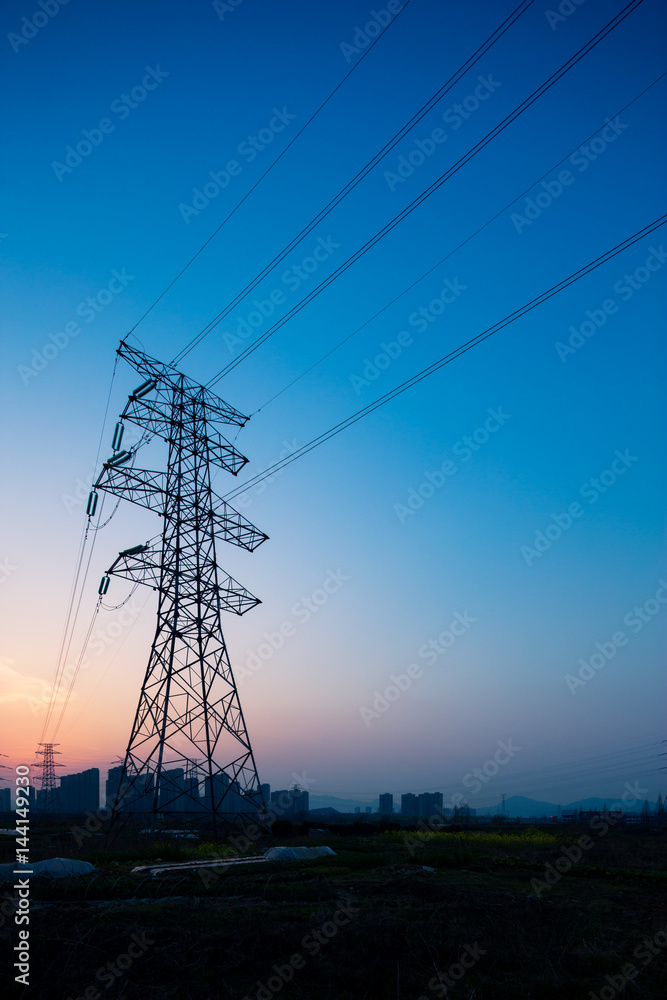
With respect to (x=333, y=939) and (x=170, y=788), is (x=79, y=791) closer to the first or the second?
(x=170, y=788)

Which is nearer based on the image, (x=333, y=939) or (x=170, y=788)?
(x=333, y=939)

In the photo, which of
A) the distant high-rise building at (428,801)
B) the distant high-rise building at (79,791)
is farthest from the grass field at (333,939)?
the distant high-rise building at (428,801)

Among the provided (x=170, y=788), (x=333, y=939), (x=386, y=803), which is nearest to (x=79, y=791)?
(x=386, y=803)

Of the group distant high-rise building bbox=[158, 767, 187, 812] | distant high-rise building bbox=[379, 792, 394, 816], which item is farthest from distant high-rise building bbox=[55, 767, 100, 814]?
distant high-rise building bbox=[158, 767, 187, 812]

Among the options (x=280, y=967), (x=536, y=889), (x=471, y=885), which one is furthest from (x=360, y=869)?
(x=280, y=967)

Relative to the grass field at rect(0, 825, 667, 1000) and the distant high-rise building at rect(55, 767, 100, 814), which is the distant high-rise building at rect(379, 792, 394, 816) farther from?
the grass field at rect(0, 825, 667, 1000)

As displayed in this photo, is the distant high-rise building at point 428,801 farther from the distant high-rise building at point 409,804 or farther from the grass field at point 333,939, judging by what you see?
the grass field at point 333,939

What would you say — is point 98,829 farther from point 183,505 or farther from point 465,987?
point 465,987
